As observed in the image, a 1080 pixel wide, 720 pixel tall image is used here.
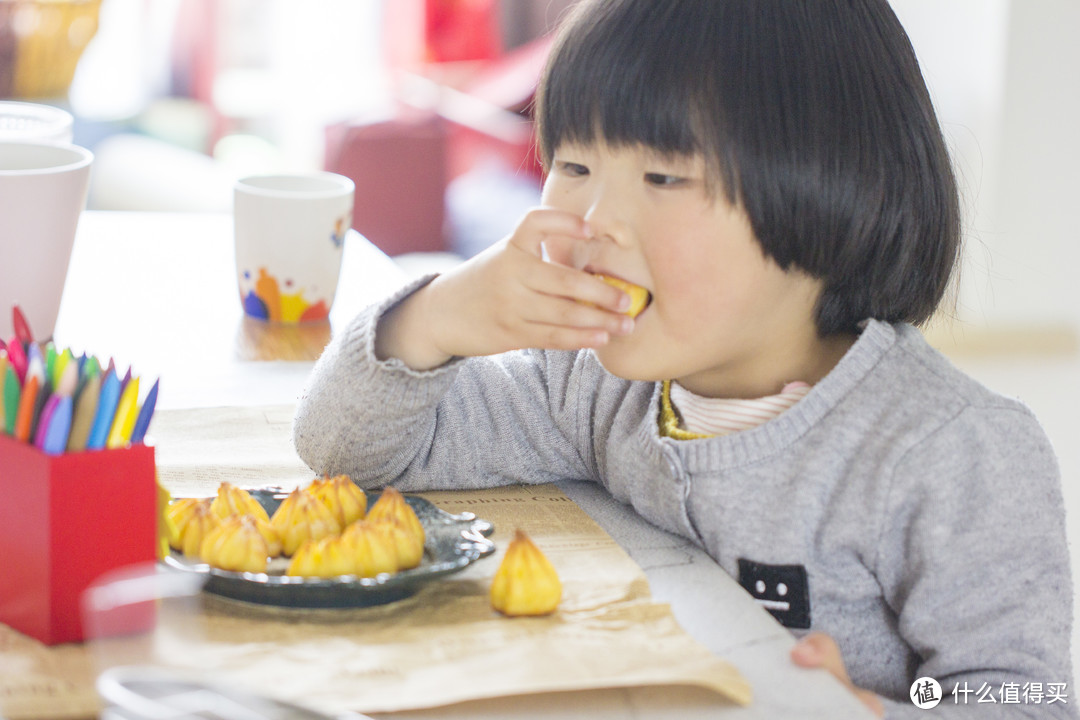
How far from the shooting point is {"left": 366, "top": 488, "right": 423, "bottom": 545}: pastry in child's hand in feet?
2.17

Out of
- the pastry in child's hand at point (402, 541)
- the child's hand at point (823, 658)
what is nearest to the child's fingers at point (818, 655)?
the child's hand at point (823, 658)

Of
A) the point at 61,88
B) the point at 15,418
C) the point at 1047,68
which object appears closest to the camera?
the point at 15,418

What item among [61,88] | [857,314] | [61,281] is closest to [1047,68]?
[857,314]

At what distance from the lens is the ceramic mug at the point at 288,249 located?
3.80ft

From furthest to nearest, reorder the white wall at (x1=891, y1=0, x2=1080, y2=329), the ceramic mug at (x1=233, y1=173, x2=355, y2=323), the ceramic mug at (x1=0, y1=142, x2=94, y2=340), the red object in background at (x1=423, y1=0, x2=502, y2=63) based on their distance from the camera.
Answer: the red object in background at (x1=423, y1=0, x2=502, y2=63) → the white wall at (x1=891, y1=0, x2=1080, y2=329) → the ceramic mug at (x1=233, y1=173, x2=355, y2=323) → the ceramic mug at (x1=0, y1=142, x2=94, y2=340)

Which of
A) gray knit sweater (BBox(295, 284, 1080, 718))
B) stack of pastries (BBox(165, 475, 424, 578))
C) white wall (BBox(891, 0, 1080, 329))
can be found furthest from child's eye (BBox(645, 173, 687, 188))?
white wall (BBox(891, 0, 1080, 329))

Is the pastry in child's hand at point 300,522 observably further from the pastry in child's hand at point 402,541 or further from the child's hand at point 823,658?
the child's hand at point 823,658

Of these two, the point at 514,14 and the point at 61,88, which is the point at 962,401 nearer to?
the point at 61,88

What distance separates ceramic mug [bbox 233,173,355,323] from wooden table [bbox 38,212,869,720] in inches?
0.9

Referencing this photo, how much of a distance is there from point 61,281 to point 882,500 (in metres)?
0.72

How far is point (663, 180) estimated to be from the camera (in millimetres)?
807

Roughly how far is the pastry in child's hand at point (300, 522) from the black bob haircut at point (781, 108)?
0.33 meters

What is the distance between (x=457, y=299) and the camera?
86 cm

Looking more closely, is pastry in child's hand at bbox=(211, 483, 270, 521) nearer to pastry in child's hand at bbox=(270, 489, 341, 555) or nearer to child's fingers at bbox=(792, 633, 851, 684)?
pastry in child's hand at bbox=(270, 489, 341, 555)
